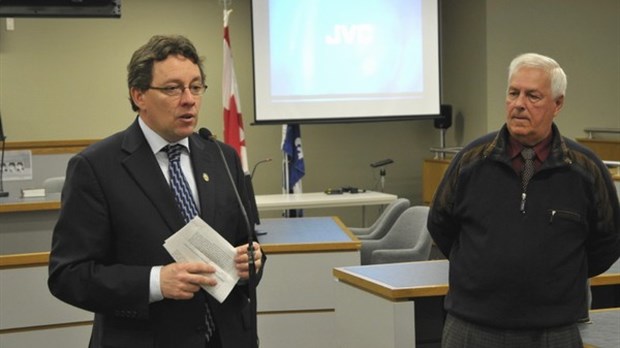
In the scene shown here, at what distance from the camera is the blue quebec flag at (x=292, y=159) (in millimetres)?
8531

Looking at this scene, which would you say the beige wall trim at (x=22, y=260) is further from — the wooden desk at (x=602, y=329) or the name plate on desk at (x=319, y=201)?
the name plate on desk at (x=319, y=201)

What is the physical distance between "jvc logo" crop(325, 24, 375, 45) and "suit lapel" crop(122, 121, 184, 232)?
6.63 meters

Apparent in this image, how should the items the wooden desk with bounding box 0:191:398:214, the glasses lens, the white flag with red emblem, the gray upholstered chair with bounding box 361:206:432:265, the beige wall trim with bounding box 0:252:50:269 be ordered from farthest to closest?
the white flag with red emblem → the wooden desk with bounding box 0:191:398:214 → the gray upholstered chair with bounding box 361:206:432:265 → the beige wall trim with bounding box 0:252:50:269 → the glasses lens

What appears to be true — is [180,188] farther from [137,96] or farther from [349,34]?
[349,34]

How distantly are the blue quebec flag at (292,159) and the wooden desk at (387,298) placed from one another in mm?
4573

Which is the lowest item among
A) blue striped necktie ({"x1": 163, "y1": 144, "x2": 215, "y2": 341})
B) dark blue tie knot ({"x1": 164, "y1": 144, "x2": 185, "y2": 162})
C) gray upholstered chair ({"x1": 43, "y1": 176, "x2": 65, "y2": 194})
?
gray upholstered chair ({"x1": 43, "y1": 176, "x2": 65, "y2": 194})

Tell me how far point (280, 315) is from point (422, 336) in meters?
1.04

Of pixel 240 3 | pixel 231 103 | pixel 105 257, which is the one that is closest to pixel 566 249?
pixel 105 257

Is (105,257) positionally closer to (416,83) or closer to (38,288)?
(38,288)

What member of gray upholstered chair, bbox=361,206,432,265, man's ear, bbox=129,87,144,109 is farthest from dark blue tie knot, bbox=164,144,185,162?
gray upholstered chair, bbox=361,206,432,265

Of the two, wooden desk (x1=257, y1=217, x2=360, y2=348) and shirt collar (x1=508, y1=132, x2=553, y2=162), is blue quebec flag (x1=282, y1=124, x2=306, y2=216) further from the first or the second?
shirt collar (x1=508, y1=132, x2=553, y2=162)

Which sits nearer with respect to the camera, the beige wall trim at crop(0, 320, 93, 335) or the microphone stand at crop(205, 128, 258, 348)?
the microphone stand at crop(205, 128, 258, 348)

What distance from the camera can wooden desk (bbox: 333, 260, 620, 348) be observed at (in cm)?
343

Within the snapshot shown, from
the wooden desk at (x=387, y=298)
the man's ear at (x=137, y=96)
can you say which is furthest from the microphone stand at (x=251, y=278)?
the wooden desk at (x=387, y=298)
